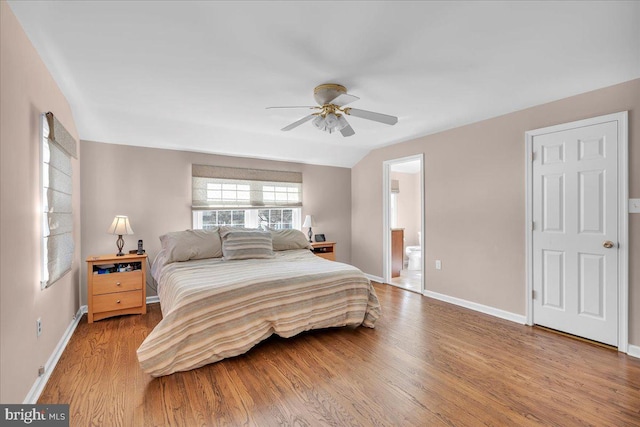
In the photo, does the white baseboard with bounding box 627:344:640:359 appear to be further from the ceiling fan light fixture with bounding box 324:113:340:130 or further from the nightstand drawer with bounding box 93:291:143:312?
the nightstand drawer with bounding box 93:291:143:312

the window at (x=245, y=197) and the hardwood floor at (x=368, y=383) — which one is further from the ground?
the window at (x=245, y=197)

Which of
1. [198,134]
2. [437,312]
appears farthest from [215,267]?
[437,312]

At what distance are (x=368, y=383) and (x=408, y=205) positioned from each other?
5444mm

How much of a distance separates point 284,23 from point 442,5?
2.92 ft

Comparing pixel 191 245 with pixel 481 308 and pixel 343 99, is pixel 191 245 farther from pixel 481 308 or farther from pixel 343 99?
pixel 481 308

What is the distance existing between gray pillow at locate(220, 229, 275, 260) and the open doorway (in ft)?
7.13

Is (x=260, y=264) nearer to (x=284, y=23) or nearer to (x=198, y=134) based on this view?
(x=198, y=134)

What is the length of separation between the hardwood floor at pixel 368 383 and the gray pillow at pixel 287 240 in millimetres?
1492

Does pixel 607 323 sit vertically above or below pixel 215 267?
below

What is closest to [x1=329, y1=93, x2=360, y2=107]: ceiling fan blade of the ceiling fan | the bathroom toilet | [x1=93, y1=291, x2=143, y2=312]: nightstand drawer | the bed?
the ceiling fan

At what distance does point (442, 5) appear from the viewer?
1.64 meters

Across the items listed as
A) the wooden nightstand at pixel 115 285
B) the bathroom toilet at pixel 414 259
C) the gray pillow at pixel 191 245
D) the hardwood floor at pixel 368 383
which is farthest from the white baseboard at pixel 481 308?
the wooden nightstand at pixel 115 285

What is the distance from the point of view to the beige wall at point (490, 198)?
103 inches

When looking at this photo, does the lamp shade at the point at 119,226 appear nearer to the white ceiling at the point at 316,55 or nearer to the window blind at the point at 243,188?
the window blind at the point at 243,188
